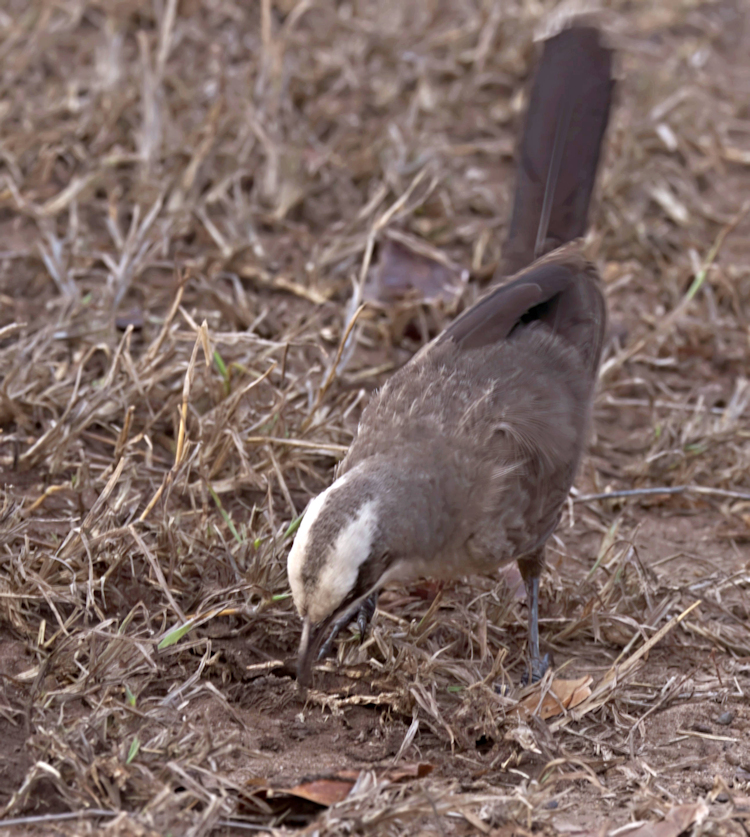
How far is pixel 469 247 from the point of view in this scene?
6.31 meters

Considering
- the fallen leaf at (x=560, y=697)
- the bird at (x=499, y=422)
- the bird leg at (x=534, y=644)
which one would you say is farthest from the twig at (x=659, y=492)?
the fallen leaf at (x=560, y=697)

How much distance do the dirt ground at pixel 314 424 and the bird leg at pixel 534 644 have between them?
0.07m

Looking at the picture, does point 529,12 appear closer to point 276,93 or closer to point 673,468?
point 276,93

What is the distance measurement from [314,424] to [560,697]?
1.56m

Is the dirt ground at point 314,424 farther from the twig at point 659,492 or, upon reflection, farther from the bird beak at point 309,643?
the bird beak at point 309,643

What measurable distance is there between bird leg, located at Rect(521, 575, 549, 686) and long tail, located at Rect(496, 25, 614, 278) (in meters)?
1.59

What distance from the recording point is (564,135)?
4.92 meters

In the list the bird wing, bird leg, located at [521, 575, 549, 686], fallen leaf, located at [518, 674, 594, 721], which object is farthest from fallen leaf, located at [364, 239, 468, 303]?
fallen leaf, located at [518, 674, 594, 721]

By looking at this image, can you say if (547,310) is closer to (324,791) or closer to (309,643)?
(309,643)

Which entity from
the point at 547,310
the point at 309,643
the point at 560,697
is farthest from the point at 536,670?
the point at 547,310

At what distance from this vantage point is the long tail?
490cm

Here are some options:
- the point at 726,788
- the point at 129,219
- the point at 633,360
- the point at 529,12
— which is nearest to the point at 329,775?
the point at 726,788

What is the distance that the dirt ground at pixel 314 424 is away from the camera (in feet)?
10.8

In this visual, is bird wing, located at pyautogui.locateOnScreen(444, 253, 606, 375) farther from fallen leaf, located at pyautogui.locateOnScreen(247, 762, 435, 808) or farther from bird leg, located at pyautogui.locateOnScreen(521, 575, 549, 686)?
fallen leaf, located at pyautogui.locateOnScreen(247, 762, 435, 808)
